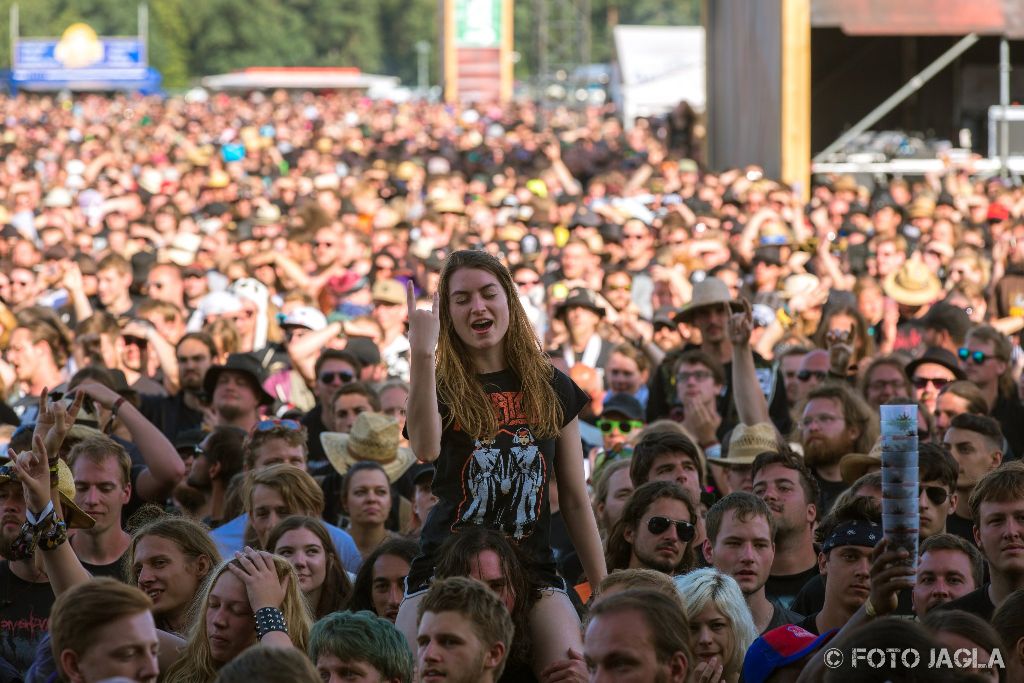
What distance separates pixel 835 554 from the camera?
6391 millimetres

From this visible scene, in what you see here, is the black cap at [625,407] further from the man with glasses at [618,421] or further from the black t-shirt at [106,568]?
the black t-shirt at [106,568]

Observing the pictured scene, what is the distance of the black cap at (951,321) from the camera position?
430 inches

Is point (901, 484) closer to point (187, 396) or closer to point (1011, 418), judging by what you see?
point (1011, 418)

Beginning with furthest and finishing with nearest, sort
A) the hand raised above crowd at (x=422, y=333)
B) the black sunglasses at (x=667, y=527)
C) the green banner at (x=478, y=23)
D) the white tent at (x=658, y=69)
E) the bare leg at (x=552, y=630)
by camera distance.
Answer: the green banner at (x=478, y=23) < the white tent at (x=658, y=69) < the black sunglasses at (x=667, y=527) < the bare leg at (x=552, y=630) < the hand raised above crowd at (x=422, y=333)

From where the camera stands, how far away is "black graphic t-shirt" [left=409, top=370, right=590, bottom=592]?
216 inches

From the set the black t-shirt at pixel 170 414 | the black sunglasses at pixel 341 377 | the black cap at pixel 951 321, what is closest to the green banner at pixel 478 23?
the black cap at pixel 951 321

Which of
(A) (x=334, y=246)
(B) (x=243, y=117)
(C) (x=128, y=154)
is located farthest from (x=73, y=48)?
(A) (x=334, y=246)

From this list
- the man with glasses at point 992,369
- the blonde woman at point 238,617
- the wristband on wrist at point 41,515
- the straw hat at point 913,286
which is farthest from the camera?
the straw hat at point 913,286

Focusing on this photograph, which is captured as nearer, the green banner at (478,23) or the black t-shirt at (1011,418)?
the black t-shirt at (1011,418)

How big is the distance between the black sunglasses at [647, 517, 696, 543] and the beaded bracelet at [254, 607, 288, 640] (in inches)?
77.8

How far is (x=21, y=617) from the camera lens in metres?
6.82

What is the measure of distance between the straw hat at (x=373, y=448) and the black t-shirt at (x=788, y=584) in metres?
2.35

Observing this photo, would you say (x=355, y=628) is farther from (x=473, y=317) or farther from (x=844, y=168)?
(x=844, y=168)

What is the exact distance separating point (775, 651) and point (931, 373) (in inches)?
200
